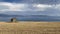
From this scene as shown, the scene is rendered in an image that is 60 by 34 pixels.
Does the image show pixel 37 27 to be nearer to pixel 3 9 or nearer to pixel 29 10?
pixel 29 10

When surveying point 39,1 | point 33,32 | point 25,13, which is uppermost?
point 39,1

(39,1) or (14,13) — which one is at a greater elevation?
(39,1)

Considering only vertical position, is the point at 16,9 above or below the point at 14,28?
above

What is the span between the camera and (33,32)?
3.18 ft

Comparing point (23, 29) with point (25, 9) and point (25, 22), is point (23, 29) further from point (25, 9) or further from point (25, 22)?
point (25, 9)

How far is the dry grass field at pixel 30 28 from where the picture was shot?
3.17ft

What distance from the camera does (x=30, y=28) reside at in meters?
0.98

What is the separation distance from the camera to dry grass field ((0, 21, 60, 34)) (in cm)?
97

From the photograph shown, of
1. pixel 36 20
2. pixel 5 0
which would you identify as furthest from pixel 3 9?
pixel 36 20

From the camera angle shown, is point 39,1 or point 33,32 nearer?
point 33,32

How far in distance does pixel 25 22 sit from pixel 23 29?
6 cm

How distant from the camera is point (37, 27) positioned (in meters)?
0.98

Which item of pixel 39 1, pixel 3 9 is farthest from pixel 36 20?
pixel 3 9

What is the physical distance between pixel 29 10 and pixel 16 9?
114mm
